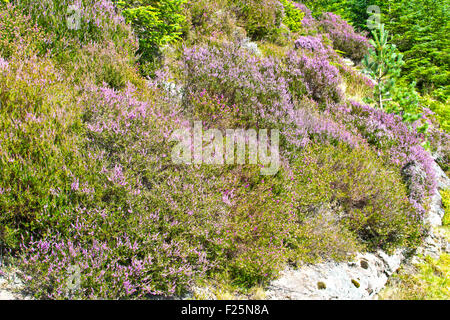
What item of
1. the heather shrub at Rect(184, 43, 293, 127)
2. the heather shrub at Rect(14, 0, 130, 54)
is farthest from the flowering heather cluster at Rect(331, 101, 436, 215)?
the heather shrub at Rect(14, 0, 130, 54)

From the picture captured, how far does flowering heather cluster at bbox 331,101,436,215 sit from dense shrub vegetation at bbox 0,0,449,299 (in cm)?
4

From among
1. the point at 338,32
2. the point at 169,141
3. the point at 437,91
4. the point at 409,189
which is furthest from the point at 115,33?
the point at 437,91

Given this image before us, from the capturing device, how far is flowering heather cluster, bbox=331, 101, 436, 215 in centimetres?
502

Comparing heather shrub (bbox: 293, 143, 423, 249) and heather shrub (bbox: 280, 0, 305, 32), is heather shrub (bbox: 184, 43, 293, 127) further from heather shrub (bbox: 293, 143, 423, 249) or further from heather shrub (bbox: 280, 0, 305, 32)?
heather shrub (bbox: 280, 0, 305, 32)

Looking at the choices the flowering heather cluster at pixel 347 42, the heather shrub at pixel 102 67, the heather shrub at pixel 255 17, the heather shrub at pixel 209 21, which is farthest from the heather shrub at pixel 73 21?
the flowering heather cluster at pixel 347 42

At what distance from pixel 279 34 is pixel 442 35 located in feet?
31.1

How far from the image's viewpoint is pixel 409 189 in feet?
16.2

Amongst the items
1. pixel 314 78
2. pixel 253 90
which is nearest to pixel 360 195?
pixel 253 90

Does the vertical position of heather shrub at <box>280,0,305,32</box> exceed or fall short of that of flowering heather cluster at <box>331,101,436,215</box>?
it exceeds it

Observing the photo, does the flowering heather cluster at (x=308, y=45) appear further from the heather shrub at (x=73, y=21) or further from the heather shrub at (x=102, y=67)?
the heather shrub at (x=102, y=67)

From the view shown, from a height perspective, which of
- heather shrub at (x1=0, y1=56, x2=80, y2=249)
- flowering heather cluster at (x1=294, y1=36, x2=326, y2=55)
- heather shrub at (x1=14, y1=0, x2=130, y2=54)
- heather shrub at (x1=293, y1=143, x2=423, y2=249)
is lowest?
heather shrub at (x1=293, y1=143, x2=423, y2=249)

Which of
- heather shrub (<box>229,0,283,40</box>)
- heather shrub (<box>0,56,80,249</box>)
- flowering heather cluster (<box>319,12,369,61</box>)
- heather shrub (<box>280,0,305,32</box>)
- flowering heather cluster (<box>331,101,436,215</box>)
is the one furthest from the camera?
flowering heather cluster (<box>319,12,369,61</box>)

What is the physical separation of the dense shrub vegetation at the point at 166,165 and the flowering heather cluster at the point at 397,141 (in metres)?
0.04

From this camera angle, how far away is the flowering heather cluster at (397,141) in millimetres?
5016
